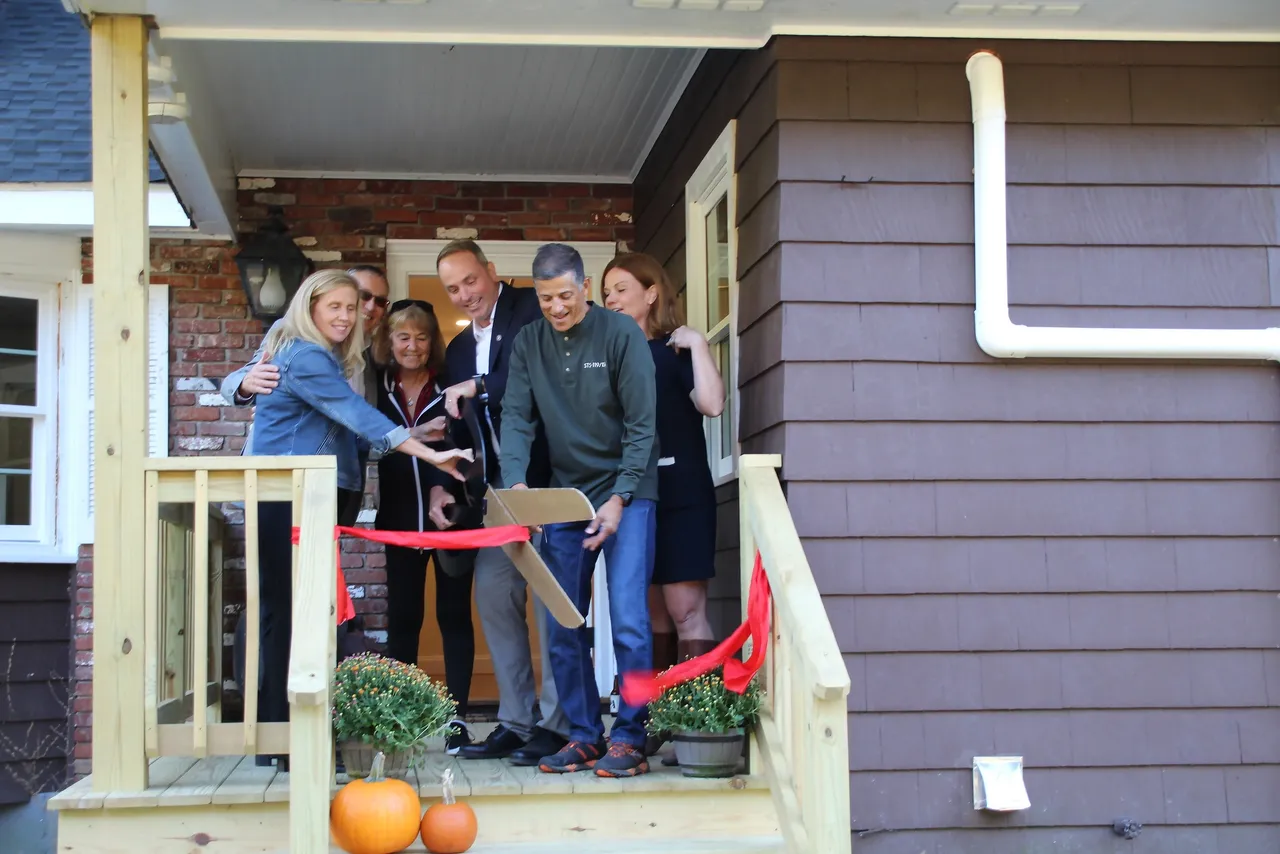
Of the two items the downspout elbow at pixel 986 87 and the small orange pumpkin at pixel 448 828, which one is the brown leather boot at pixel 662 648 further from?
the downspout elbow at pixel 986 87

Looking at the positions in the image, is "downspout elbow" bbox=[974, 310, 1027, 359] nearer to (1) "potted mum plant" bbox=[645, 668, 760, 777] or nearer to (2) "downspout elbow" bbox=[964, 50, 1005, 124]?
(2) "downspout elbow" bbox=[964, 50, 1005, 124]

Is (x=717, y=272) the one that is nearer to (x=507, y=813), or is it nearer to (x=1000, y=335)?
(x=1000, y=335)

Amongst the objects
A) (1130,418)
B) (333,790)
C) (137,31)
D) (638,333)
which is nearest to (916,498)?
(1130,418)

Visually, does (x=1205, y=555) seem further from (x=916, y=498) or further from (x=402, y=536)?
(x=402, y=536)

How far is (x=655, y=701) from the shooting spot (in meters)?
3.71

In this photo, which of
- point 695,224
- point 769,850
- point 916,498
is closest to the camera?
point 769,850

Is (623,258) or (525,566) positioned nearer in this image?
(525,566)

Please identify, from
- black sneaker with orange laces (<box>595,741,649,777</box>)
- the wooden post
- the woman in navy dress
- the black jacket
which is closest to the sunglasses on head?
the black jacket

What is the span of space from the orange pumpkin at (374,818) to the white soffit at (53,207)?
313 centimetres

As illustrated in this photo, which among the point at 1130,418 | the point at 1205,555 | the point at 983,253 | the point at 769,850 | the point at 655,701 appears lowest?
the point at 769,850

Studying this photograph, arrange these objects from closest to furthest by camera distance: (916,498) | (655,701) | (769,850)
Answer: (769,850), (655,701), (916,498)

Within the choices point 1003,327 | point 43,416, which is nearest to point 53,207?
point 43,416

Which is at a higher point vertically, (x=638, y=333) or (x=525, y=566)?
(x=638, y=333)

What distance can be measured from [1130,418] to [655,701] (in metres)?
1.63
